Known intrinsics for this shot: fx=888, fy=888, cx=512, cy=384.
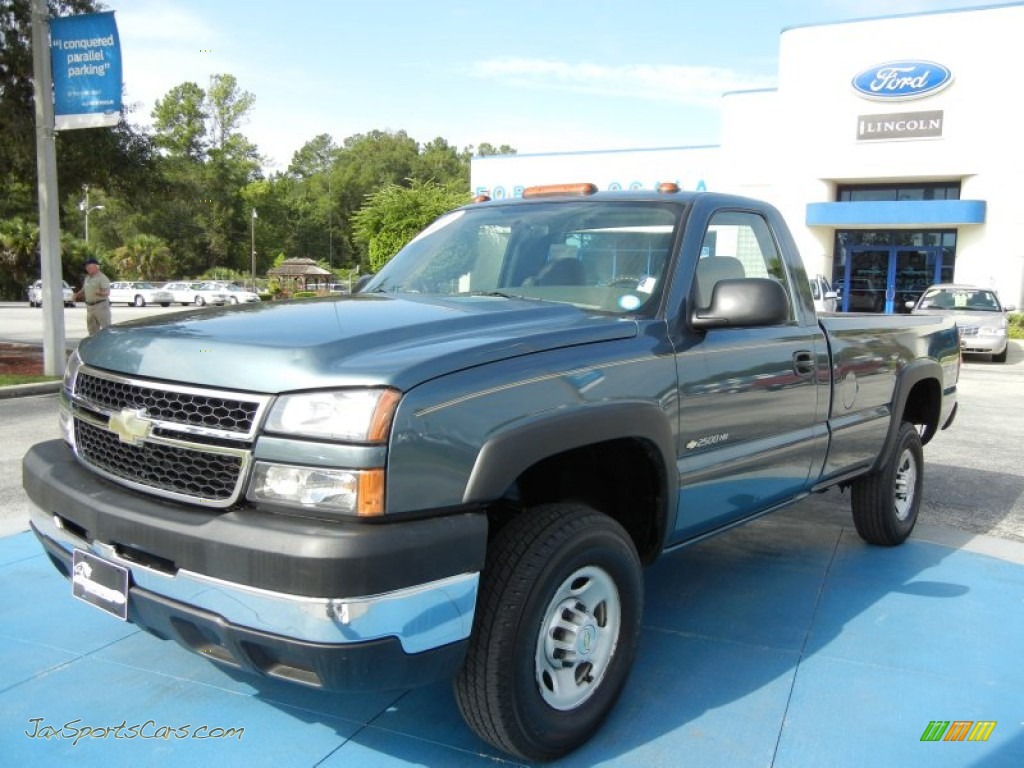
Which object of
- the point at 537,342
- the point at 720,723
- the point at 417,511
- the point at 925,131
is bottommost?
the point at 720,723

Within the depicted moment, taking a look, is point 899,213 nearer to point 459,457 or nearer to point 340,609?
point 459,457

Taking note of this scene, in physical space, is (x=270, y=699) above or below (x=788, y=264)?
below

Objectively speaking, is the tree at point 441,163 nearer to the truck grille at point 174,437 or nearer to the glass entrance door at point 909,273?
the glass entrance door at point 909,273

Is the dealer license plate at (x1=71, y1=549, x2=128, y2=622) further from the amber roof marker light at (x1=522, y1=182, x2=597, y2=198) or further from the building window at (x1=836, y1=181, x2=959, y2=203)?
the building window at (x1=836, y1=181, x2=959, y2=203)

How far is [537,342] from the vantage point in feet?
9.12

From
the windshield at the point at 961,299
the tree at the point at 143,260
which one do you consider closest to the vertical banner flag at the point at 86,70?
the windshield at the point at 961,299

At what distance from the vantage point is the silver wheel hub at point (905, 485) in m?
5.23

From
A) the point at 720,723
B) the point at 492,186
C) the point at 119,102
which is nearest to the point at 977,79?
the point at 492,186

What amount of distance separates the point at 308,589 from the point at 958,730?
7.88ft

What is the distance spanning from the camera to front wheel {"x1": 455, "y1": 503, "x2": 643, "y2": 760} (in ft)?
8.34

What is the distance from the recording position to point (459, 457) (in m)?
2.38

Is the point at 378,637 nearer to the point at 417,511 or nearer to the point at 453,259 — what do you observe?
the point at 417,511

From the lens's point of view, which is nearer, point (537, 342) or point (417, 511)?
point (417, 511)

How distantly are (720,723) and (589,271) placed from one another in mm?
1782
